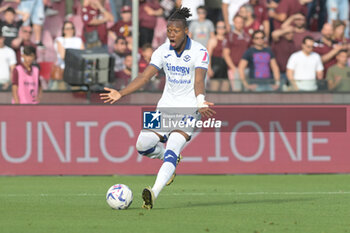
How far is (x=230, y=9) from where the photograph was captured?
64.6 feet

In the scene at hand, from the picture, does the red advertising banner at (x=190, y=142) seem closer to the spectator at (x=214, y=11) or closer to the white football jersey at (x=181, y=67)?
the spectator at (x=214, y=11)

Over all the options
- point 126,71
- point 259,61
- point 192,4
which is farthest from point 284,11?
point 126,71

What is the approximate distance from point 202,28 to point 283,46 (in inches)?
68.7

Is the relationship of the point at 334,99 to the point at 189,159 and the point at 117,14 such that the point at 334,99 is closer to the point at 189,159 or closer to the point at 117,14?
the point at 189,159

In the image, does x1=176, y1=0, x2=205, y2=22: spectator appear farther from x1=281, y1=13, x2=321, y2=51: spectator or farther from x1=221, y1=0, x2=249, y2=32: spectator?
x1=281, y1=13, x2=321, y2=51: spectator

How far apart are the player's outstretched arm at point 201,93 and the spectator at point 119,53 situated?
25.3 feet

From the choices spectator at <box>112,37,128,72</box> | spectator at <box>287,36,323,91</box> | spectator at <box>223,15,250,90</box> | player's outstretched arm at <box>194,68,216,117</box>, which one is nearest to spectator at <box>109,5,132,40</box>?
spectator at <box>112,37,128,72</box>

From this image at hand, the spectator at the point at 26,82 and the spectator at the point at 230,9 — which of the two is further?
the spectator at the point at 230,9

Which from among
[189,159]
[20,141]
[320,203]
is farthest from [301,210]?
[20,141]

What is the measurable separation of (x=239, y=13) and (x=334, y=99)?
366cm

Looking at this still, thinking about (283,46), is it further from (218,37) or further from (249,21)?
(218,37)

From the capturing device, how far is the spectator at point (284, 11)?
64.7 feet

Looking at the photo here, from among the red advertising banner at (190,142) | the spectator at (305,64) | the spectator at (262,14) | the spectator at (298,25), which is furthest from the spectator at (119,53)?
the spectator at (298,25)

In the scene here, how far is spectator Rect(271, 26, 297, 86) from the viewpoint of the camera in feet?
60.6
